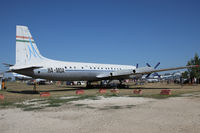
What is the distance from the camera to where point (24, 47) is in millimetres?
21734

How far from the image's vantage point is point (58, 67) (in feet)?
82.4

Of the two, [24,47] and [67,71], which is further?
[67,71]

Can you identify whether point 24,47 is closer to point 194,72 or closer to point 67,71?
point 67,71

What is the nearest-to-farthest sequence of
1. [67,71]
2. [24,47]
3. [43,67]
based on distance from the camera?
[24,47], [43,67], [67,71]

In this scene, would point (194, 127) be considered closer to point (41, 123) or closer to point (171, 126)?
point (171, 126)

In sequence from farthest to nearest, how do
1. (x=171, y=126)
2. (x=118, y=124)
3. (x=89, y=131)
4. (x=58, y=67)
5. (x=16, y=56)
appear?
1. (x=58, y=67)
2. (x=16, y=56)
3. (x=118, y=124)
4. (x=171, y=126)
5. (x=89, y=131)

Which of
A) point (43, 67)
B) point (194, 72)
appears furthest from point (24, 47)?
point (194, 72)

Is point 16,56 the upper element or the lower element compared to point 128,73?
upper

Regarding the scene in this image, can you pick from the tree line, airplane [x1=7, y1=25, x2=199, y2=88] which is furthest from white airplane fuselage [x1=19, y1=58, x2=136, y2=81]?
the tree line

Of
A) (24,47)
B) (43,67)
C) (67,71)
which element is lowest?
(67,71)

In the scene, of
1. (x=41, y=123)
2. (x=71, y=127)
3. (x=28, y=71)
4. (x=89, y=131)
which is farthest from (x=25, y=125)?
(x=28, y=71)

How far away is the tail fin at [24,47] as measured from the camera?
21422 mm

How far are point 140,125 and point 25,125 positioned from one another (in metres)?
4.14

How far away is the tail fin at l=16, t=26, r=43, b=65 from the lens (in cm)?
2142
